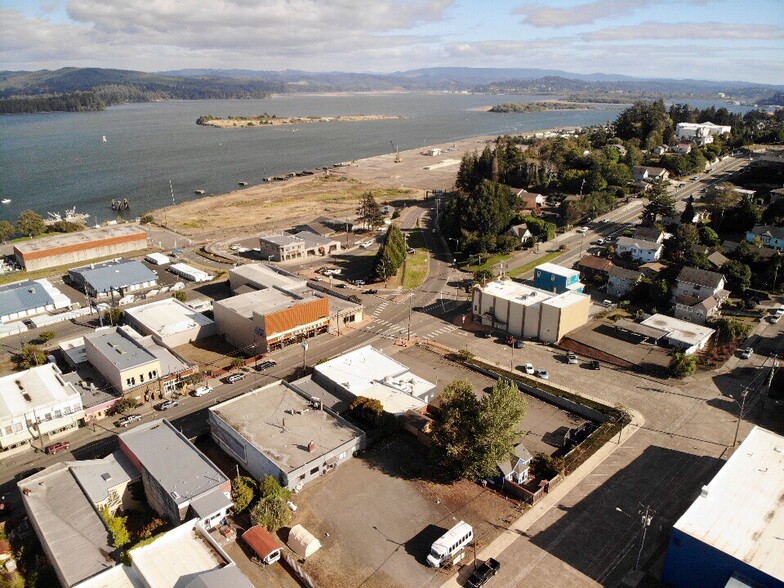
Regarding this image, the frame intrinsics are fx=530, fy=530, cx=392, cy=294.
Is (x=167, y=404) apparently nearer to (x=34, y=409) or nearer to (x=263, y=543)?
(x=34, y=409)

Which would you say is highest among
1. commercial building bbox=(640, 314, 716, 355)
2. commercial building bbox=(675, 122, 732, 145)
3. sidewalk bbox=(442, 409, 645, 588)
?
commercial building bbox=(675, 122, 732, 145)

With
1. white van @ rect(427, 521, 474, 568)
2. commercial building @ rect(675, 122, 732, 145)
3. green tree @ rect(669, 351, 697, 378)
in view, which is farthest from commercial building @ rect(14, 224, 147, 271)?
commercial building @ rect(675, 122, 732, 145)

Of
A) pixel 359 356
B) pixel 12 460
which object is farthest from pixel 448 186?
pixel 12 460

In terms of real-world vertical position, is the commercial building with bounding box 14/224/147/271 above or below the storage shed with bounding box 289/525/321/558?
above

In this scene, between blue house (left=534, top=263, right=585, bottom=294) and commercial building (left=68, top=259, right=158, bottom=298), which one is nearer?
blue house (left=534, top=263, right=585, bottom=294)

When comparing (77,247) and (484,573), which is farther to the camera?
(77,247)

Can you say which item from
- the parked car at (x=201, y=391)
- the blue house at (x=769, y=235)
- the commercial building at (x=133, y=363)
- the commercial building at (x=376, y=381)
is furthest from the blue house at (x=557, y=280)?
the commercial building at (x=133, y=363)

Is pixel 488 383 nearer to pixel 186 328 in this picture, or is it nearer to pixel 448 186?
pixel 186 328

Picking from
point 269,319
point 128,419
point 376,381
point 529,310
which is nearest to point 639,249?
point 529,310

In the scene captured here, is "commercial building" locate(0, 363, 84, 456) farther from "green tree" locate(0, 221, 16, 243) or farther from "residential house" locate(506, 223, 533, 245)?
"residential house" locate(506, 223, 533, 245)
